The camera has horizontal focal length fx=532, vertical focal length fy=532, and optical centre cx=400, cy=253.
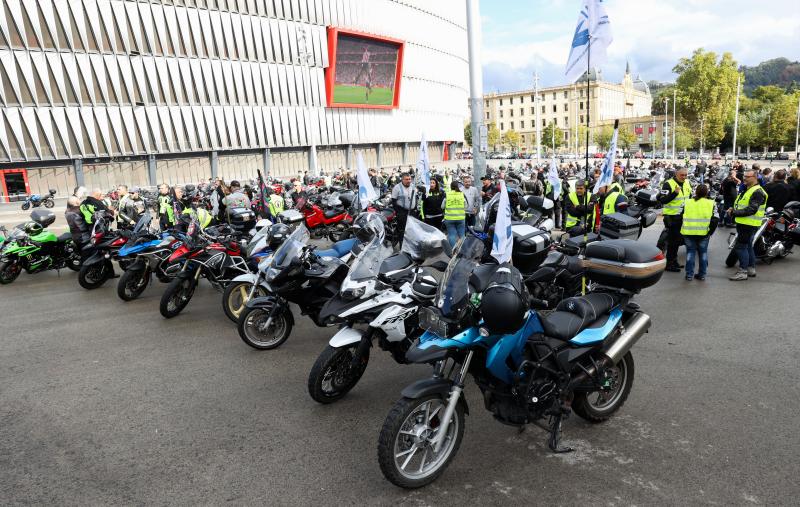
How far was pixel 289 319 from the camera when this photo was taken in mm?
6000

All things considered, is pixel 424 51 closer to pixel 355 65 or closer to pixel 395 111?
pixel 395 111

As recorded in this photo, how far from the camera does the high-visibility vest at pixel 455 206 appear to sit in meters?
11.1

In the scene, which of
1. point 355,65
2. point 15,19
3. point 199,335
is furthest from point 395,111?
point 199,335

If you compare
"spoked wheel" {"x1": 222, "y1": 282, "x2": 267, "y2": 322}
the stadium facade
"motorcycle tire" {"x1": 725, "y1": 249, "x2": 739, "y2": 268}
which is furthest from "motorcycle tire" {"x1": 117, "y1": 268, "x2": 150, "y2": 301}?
the stadium facade

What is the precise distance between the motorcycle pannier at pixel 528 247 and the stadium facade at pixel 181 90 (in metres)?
24.7

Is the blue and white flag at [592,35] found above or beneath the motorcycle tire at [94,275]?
above

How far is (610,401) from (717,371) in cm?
147

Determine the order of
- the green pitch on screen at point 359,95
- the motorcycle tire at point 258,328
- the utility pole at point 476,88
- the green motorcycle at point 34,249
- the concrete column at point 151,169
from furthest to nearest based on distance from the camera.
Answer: the green pitch on screen at point 359,95
the concrete column at point 151,169
the utility pole at point 476,88
the green motorcycle at point 34,249
the motorcycle tire at point 258,328

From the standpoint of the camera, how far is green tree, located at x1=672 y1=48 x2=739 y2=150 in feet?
244

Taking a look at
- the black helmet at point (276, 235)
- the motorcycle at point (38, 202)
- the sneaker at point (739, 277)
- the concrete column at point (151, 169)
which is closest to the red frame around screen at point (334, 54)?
the concrete column at point (151, 169)

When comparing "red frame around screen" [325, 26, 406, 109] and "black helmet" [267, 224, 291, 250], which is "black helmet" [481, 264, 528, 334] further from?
"red frame around screen" [325, 26, 406, 109]

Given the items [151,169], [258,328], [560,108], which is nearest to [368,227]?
[258,328]

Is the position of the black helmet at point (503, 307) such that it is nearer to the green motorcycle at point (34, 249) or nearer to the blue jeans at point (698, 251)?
the blue jeans at point (698, 251)

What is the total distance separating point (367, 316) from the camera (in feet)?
14.4
